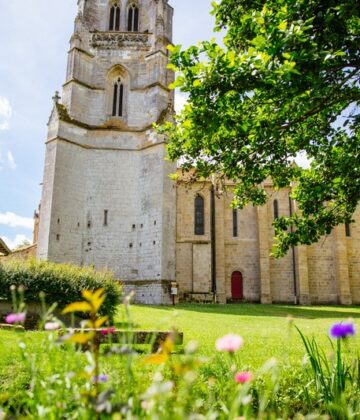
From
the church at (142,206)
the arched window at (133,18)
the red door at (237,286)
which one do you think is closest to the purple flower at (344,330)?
the church at (142,206)

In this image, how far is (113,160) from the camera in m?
26.4

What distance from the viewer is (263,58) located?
A: 4613 millimetres

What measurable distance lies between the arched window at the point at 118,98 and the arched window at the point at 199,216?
8603 mm

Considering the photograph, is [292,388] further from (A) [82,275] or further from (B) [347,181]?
(A) [82,275]

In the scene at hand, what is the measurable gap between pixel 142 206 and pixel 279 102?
20150mm

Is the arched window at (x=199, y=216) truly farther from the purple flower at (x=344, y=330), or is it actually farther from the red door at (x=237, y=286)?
the purple flower at (x=344, y=330)

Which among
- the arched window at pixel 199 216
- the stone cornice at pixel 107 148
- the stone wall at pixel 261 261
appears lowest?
the stone wall at pixel 261 261

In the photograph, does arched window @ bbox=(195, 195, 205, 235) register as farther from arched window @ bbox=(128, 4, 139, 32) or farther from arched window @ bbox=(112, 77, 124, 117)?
arched window @ bbox=(128, 4, 139, 32)

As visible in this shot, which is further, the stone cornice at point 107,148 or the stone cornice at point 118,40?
the stone cornice at point 118,40

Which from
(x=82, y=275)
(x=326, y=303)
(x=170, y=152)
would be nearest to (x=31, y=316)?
(x=82, y=275)

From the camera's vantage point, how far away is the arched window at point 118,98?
27.9 meters

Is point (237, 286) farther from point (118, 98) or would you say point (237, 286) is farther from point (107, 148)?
point (118, 98)

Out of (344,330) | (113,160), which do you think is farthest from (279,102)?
(113,160)

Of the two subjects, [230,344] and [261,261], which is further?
[261,261]
